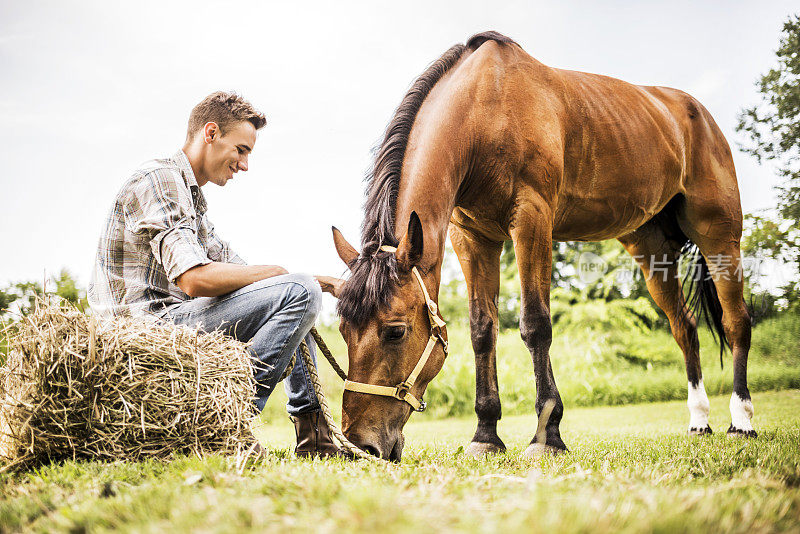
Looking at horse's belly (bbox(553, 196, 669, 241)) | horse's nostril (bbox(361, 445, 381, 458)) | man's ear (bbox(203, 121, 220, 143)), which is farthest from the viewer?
horse's belly (bbox(553, 196, 669, 241))

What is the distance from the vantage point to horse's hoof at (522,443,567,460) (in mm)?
2836

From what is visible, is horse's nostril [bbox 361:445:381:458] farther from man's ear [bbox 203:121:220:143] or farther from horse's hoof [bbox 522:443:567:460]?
man's ear [bbox 203:121:220:143]

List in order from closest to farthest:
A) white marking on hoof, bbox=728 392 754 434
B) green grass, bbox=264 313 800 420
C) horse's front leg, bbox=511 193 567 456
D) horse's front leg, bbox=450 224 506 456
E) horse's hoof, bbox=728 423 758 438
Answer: horse's front leg, bbox=511 193 567 456
horse's front leg, bbox=450 224 506 456
horse's hoof, bbox=728 423 758 438
white marking on hoof, bbox=728 392 754 434
green grass, bbox=264 313 800 420

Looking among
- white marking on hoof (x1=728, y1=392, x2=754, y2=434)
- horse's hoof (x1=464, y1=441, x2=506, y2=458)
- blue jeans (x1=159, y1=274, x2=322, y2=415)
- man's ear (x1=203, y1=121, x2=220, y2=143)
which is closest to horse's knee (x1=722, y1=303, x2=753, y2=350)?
white marking on hoof (x1=728, y1=392, x2=754, y2=434)

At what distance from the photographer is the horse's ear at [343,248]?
9.52 ft

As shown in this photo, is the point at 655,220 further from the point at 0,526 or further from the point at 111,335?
the point at 0,526

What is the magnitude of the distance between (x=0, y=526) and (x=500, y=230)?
9.50ft

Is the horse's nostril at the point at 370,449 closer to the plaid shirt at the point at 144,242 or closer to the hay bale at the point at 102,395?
the hay bale at the point at 102,395

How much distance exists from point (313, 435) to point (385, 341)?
2.16ft

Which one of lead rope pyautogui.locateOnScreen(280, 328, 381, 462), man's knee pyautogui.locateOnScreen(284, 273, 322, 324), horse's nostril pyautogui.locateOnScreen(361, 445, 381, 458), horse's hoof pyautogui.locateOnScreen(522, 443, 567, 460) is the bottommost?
horse's hoof pyautogui.locateOnScreen(522, 443, 567, 460)

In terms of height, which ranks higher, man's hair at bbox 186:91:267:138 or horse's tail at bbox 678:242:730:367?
man's hair at bbox 186:91:267:138

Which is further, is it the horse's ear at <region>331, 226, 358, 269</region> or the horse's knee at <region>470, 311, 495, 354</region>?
the horse's knee at <region>470, 311, 495, 354</region>

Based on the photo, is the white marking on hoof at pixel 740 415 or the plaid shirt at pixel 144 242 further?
the white marking on hoof at pixel 740 415

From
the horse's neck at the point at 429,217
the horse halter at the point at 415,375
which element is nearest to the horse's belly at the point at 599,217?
the horse's neck at the point at 429,217
